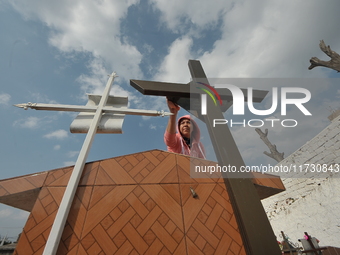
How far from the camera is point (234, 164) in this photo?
173cm

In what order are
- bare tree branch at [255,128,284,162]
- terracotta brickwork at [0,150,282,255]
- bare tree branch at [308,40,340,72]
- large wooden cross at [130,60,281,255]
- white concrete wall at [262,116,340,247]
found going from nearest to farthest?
large wooden cross at [130,60,281,255]
terracotta brickwork at [0,150,282,255]
white concrete wall at [262,116,340,247]
bare tree branch at [308,40,340,72]
bare tree branch at [255,128,284,162]

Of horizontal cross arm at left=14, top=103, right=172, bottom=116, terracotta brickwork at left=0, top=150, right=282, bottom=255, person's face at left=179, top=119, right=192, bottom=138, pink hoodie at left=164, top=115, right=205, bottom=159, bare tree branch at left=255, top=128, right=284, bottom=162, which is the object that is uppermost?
bare tree branch at left=255, top=128, right=284, bottom=162

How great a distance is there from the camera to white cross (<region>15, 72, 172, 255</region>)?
5.08 feet

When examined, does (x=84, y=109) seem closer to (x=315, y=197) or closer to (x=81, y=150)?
(x=81, y=150)

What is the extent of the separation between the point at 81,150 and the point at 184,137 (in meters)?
2.13

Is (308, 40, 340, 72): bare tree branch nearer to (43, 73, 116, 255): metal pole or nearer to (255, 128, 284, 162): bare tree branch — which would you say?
(255, 128, 284, 162): bare tree branch

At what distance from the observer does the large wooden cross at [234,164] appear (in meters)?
1.30

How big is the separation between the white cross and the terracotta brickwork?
5.3 inches

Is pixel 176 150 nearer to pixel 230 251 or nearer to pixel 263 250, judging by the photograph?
pixel 230 251

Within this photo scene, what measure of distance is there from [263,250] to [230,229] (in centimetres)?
70

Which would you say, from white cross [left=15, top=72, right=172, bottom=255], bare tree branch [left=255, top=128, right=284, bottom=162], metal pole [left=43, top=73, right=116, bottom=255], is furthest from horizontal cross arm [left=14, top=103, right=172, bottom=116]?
bare tree branch [left=255, top=128, right=284, bottom=162]

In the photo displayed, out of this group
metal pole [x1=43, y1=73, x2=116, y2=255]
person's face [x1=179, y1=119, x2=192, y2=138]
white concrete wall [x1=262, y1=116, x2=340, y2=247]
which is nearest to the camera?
metal pole [x1=43, y1=73, x2=116, y2=255]

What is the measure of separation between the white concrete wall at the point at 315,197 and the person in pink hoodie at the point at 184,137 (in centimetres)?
375

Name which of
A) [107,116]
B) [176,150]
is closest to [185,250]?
[176,150]
